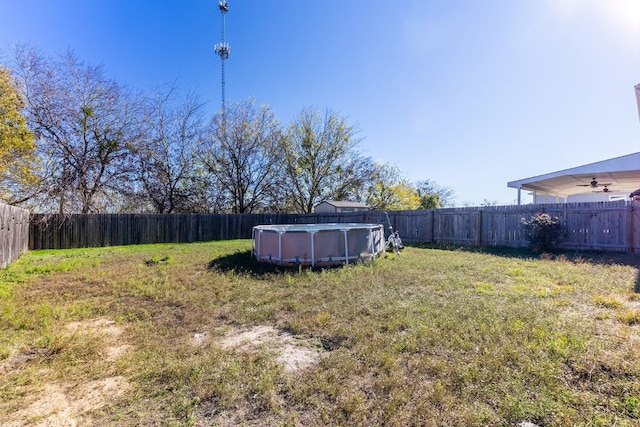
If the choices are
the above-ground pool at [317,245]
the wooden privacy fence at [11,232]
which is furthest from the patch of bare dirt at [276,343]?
the wooden privacy fence at [11,232]

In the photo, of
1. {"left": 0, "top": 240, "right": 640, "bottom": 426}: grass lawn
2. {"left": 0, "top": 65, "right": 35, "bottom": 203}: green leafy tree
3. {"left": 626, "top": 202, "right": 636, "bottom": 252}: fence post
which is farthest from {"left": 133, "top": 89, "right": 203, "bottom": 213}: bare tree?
{"left": 626, "top": 202, "right": 636, "bottom": 252}: fence post

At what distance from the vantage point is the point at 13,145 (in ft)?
31.7

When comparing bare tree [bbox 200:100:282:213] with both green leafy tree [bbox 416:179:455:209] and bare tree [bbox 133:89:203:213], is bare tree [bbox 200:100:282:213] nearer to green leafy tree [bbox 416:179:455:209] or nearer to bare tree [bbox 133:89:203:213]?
bare tree [bbox 133:89:203:213]

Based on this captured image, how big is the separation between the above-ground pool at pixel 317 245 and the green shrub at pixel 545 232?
18.0ft

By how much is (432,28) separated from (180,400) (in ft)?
32.1

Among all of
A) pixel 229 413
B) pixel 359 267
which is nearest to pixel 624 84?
pixel 359 267

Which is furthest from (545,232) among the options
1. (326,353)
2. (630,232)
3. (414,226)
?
(326,353)

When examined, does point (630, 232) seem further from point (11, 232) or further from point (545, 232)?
point (11, 232)

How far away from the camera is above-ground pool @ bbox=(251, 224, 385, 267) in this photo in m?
7.09

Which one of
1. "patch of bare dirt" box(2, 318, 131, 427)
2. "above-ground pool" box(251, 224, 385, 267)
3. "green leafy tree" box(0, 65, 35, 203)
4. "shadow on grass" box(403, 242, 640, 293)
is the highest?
"green leafy tree" box(0, 65, 35, 203)

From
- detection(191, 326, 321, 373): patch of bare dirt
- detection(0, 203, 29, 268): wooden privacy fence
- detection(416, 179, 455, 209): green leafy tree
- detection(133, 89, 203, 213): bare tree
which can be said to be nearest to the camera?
detection(191, 326, 321, 373): patch of bare dirt

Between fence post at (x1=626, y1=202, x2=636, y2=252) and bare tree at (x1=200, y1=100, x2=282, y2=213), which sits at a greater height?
bare tree at (x1=200, y1=100, x2=282, y2=213)

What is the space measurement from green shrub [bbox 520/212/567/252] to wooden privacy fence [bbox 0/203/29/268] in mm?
13860

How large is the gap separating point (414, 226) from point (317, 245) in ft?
25.5
